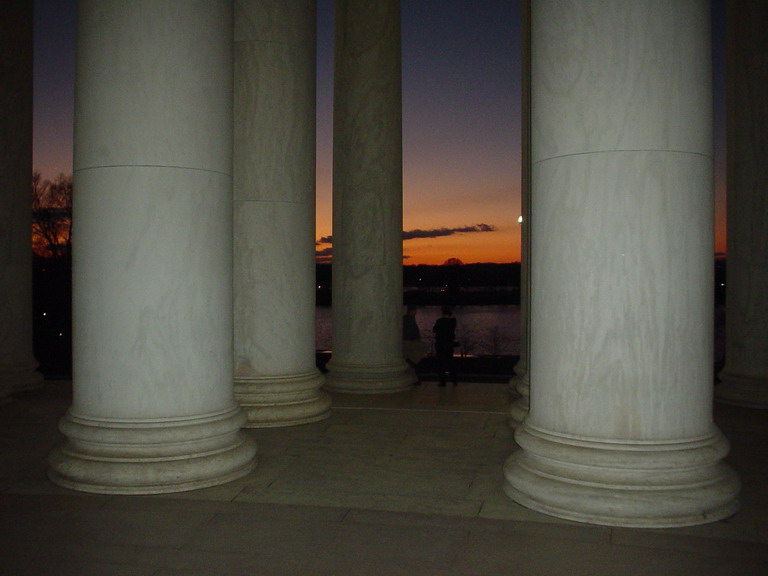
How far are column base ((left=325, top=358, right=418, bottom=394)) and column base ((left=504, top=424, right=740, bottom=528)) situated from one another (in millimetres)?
48089

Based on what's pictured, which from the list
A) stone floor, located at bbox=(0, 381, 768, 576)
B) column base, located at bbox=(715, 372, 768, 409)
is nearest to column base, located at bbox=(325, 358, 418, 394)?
stone floor, located at bbox=(0, 381, 768, 576)

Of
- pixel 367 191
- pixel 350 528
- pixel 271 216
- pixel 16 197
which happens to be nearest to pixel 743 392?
pixel 367 191

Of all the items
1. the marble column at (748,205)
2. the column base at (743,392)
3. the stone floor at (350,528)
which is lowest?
the stone floor at (350,528)

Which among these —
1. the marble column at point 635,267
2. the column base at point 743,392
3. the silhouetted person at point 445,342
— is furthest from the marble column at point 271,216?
the column base at point 743,392

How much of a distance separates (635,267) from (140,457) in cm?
3034

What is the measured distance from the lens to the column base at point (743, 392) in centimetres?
7869

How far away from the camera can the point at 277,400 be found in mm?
68062

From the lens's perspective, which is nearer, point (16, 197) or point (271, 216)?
point (271, 216)

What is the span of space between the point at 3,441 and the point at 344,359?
134 feet

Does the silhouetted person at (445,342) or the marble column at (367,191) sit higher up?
the marble column at (367,191)

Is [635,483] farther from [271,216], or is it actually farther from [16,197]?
[16,197]

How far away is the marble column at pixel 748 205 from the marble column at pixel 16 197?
80.6 m

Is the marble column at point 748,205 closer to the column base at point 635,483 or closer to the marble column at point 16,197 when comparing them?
the column base at point 635,483

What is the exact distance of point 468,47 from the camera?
611ft
